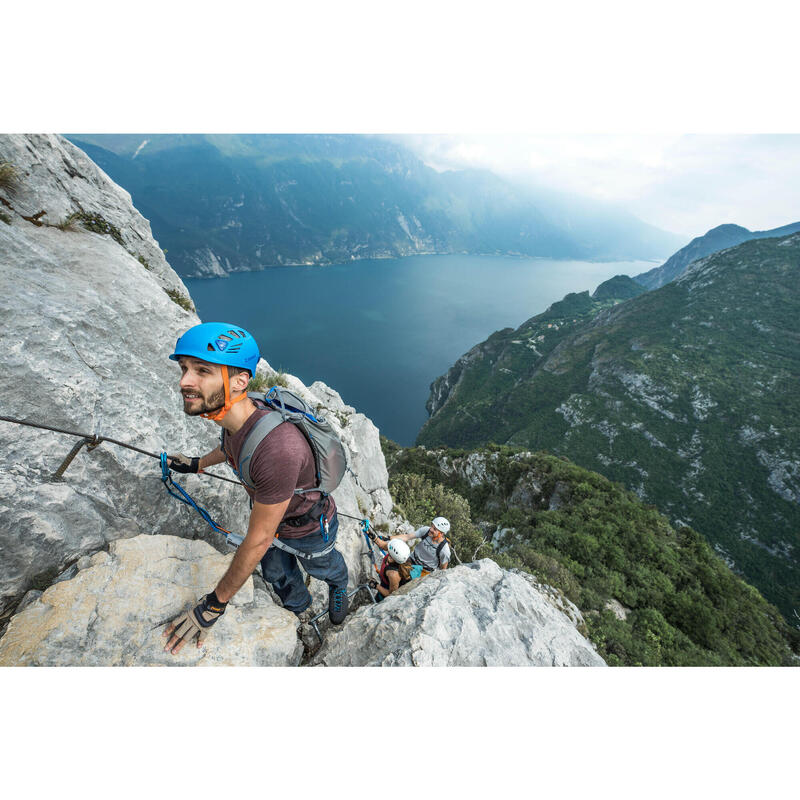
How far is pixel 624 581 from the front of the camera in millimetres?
12539

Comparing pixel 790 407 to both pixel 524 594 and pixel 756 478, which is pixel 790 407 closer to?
pixel 756 478

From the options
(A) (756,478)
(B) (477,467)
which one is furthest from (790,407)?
(B) (477,467)

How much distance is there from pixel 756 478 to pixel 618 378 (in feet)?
86.2

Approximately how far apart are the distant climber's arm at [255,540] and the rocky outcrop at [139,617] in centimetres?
128

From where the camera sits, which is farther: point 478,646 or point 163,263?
point 163,263

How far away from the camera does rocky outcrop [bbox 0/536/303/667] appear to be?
288 centimetres

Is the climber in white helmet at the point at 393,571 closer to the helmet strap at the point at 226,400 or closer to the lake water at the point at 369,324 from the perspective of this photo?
the helmet strap at the point at 226,400

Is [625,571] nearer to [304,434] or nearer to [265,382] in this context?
[265,382]

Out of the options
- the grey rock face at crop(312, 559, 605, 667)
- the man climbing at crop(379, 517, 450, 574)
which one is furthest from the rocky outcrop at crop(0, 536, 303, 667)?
the man climbing at crop(379, 517, 450, 574)

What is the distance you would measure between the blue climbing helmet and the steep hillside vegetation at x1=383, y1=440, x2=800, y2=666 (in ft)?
29.4

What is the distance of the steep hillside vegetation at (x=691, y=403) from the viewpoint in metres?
45.4

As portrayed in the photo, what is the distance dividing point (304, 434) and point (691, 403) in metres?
75.6

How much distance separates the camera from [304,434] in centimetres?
278

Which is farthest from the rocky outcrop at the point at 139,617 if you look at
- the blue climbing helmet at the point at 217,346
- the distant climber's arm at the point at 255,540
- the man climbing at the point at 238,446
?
the blue climbing helmet at the point at 217,346
